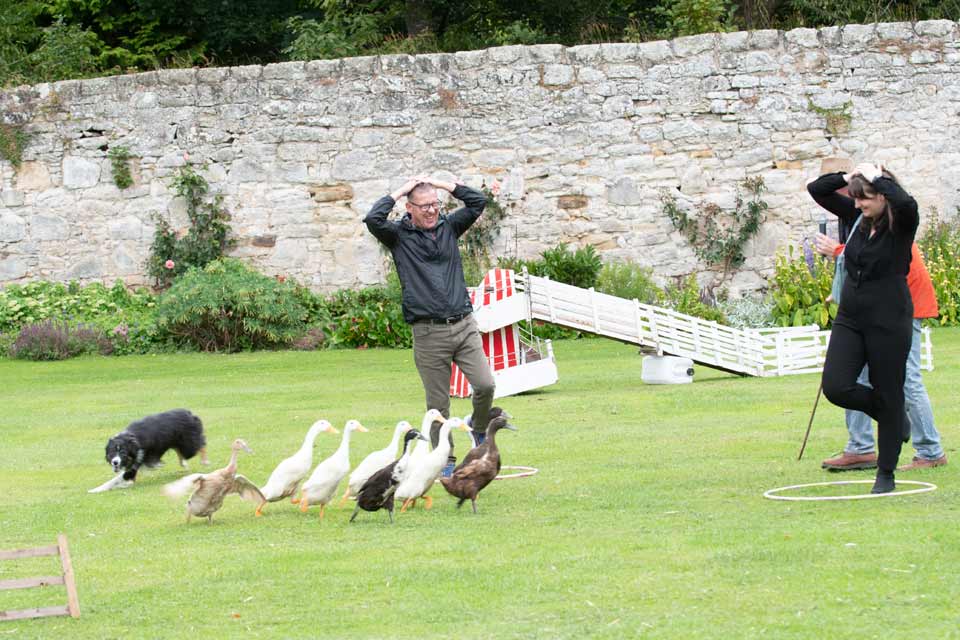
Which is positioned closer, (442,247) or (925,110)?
(442,247)

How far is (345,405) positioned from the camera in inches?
537

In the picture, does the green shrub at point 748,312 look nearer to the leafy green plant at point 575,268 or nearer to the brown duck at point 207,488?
the leafy green plant at point 575,268

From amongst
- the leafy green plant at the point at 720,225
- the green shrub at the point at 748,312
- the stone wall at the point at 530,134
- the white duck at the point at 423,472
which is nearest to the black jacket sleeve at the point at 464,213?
the white duck at the point at 423,472

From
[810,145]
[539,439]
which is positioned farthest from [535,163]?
[539,439]

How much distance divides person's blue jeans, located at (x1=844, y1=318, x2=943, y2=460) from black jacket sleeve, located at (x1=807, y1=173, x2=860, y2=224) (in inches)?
30.5

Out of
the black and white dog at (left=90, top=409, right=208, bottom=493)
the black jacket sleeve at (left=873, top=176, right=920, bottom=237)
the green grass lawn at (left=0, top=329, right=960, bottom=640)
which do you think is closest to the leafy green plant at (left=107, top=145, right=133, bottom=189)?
the green grass lawn at (left=0, top=329, right=960, bottom=640)

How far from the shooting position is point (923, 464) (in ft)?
28.6

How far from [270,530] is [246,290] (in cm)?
1212

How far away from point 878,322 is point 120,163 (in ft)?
51.9

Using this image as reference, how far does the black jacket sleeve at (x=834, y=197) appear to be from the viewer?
27.9ft

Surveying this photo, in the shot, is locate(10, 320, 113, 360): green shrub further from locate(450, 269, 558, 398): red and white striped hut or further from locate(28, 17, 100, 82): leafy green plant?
locate(450, 269, 558, 398): red and white striped hut

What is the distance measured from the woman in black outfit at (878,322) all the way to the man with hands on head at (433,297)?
2555 mm

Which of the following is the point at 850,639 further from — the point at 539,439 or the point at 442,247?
the point at 539,439

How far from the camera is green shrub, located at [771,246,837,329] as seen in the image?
19516 millimetres
